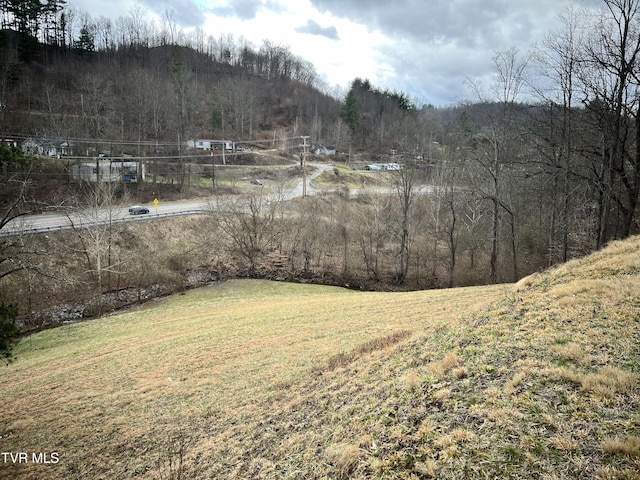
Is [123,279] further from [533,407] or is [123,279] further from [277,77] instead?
[277,77]

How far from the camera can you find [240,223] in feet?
134

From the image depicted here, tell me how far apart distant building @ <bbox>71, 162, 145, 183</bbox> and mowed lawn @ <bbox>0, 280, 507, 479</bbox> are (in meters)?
29.9

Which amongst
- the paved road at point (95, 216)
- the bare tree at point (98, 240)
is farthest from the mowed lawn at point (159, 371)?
the paved road at point (95, 216)

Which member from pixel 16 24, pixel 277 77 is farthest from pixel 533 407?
pixel 277 77

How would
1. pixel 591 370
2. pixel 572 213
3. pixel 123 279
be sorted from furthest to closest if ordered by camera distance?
1. pixel 123 279
2. pixel 572 213
3. pixel 591 370

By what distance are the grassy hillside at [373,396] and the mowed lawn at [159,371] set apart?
8cm

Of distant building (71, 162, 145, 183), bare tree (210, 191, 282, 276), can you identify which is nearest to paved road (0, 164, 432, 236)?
bare tree (210, 191, 282, 276)

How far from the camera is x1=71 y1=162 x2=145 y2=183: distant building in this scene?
152ft

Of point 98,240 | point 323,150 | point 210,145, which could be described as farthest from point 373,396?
point 323,150

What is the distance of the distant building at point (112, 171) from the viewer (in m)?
46.4

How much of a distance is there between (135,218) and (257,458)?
36.1 m

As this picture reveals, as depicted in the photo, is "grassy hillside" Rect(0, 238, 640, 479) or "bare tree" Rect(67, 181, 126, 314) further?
"bare tree" Rect(67, 181, 126, 314)

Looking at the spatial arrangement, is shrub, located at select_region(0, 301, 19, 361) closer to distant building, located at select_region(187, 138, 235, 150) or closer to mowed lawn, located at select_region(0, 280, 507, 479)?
mowed lawn, located at select_region(0, 280, 507, 479)

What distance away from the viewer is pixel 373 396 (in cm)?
783
